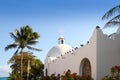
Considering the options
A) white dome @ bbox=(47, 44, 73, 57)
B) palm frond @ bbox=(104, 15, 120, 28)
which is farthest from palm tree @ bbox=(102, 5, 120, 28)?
white dome @ bbox=(47, 44, 73, 57)

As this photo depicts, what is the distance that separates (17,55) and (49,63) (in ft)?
21.0

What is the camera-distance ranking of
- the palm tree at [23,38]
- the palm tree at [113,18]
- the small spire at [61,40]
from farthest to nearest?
the small spire at [61,40] < the palm tree at [23,38] < the palm tree at [113,18]

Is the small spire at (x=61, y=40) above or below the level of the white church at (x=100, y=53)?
above

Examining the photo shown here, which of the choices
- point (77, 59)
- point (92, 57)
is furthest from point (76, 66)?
point (92, 57)

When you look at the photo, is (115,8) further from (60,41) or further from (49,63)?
(60,41)

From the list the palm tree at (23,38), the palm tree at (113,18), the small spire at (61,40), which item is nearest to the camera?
the palm tree at (113,18)

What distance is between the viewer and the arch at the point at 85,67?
26047 mm

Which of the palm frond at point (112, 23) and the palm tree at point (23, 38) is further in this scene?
the palm tree at point (23, 38)

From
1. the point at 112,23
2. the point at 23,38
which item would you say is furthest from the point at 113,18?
the point at 23,38

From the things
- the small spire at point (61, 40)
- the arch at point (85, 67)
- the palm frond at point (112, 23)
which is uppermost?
the small spire at point (61, 40)

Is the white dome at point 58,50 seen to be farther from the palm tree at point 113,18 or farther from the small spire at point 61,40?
the palm tree at point 113,18

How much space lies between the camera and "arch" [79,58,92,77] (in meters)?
26.0

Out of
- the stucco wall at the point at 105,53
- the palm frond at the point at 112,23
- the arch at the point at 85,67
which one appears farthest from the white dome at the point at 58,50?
the palm frond at the point at 112,23

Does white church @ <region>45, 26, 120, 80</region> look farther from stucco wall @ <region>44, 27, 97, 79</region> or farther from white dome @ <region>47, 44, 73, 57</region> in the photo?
white dome @ <region>47, 44, 73, 57</region>
